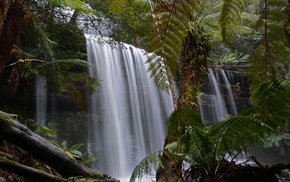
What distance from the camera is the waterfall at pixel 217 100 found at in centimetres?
1035

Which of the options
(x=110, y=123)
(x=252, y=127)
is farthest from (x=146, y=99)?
(x=252, y=127)

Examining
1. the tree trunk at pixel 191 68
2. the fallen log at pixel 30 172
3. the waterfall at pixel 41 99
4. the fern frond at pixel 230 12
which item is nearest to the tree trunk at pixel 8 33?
the tree trunk at pixel 191 68

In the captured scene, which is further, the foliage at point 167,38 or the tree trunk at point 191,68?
the tree trunk at point 191,68

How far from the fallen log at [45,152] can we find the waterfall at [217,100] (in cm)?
908

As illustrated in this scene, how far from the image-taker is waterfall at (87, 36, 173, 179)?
7.96 metres

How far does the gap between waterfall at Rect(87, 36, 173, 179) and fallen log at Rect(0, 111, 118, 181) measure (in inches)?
256

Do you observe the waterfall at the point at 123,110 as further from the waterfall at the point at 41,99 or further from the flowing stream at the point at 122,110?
the waterfall at the point at 41,99

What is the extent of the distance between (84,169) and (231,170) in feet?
2.60

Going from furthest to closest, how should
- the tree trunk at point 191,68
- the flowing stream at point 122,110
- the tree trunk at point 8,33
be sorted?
the flowing stream at point 122,110 < the tree trunk at point 8,33 < the tree trunk at point 191,68

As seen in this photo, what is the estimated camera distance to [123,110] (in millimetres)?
8445

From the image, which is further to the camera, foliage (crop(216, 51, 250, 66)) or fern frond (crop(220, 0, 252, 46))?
foliage (crop(216, 51, 250, 66))

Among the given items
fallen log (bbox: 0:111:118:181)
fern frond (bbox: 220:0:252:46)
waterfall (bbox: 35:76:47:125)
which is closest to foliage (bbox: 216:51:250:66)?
waterfall (bbox: 35:76:47:125)

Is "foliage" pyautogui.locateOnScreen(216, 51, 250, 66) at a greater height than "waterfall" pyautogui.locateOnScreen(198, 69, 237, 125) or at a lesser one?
greater

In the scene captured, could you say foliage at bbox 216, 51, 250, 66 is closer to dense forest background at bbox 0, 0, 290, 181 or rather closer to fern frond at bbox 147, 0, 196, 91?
dense forest background at bbox 0, 0, 290, 181
